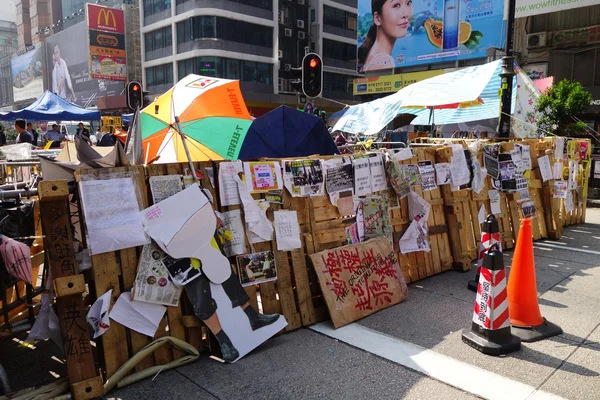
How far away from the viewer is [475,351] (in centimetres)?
425

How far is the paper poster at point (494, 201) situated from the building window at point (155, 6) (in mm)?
53442

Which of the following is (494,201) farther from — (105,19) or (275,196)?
(105,19)

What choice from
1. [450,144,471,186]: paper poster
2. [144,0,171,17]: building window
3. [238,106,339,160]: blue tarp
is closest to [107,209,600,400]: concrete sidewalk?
[450,144,471,186]: paper poster

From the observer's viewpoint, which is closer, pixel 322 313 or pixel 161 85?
pixel 322 313

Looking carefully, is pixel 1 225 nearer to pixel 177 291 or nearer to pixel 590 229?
pixel 177 291

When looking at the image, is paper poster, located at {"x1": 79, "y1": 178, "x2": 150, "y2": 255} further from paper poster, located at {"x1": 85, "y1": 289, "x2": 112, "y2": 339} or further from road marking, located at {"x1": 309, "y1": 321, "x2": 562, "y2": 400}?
road marking, located at {"x1": 309, "y1": 321, "x2": 562, "y2": 400}

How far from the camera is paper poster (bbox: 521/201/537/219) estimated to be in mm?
7917

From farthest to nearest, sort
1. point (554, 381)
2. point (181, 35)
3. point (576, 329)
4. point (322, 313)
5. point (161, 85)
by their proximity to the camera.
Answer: point (161, 85), point (181, 35), point (322, 313), point (576, 329), point (554, 381)

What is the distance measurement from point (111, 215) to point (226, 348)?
1545mm

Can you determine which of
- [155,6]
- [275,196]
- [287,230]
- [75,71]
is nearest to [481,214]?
[287,230]

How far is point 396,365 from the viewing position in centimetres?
403

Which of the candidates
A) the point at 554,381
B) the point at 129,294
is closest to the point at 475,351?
the point at 554,381

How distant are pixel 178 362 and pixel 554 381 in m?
3.13

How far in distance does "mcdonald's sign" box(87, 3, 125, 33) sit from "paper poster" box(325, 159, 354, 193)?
6718 centimetres
